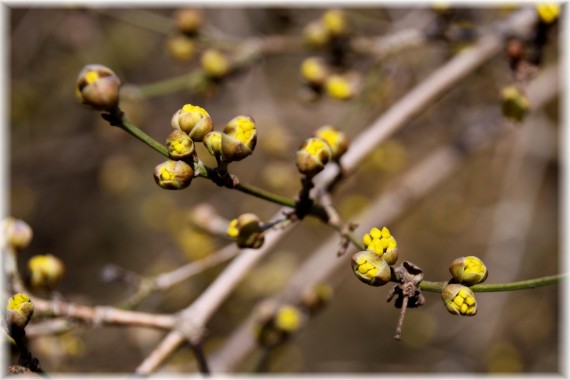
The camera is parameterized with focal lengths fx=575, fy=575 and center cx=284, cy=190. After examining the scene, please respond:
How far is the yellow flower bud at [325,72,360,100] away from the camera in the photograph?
7.22 ft

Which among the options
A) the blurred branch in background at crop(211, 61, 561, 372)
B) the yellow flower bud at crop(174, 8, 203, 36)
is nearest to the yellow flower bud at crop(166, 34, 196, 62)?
the yellow flower bud at crop(174, 8, 203, 36)

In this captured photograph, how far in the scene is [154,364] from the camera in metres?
1.54

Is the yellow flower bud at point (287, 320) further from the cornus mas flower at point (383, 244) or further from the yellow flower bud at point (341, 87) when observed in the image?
the cornus mas flower at point (383, 244)

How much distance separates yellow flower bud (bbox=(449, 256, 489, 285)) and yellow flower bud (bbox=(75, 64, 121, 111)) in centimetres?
76

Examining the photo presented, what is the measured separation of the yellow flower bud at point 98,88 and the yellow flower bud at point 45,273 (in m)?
0.66

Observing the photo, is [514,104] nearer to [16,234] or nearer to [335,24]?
[335,24]

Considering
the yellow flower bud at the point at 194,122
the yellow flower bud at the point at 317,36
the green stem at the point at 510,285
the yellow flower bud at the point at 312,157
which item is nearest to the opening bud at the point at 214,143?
the yellow flower bud at the point at 194,122

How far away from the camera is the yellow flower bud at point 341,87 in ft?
7.22

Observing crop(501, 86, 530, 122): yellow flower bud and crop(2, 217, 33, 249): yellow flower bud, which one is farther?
crop(501, 86, 530, 122): yellow flower bud

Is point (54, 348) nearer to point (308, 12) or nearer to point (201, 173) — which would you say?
point (201, 173)

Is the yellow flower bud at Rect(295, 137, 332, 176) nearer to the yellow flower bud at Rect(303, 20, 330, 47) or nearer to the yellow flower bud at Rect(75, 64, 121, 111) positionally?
the yellow flower bud at Rect(75, 64, 121, 111)

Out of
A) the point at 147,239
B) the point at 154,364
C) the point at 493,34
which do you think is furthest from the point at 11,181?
the point at 493,34

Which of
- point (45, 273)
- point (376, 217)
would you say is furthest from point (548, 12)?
point (45, 273)

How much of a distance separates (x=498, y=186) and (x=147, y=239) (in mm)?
3078
